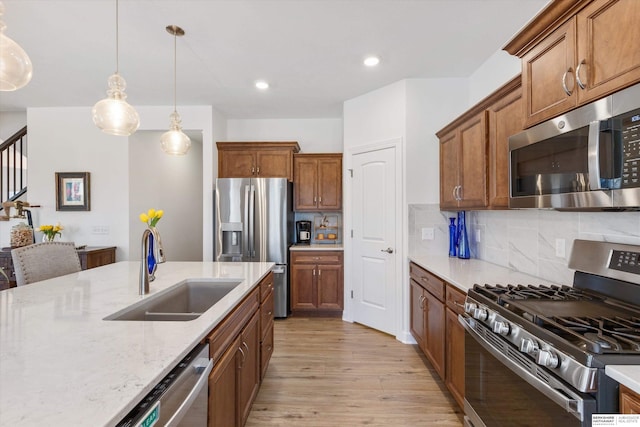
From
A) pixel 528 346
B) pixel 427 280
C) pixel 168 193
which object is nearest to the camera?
pixel 528 346

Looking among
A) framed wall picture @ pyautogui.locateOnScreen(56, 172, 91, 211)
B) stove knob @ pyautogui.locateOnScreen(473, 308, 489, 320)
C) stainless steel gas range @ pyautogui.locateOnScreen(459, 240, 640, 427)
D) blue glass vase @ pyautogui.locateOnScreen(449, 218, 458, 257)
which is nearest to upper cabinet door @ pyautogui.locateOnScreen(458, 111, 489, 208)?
blue glass vase @ pyautogui.locateOnScreen(449, 218, 458, 257)

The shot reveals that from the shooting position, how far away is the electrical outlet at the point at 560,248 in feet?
6.15

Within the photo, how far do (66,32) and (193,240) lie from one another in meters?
3.85

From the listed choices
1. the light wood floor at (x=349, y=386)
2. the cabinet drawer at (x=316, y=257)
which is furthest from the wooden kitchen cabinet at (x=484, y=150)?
the cabinet drawer at (x=316, y=257)

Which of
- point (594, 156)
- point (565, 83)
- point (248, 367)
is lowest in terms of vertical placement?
point (248, 367)

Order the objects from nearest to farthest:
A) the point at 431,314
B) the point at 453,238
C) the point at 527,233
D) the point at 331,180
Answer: the point at 527,233 → the point at 431,314 → the point at 453,238 → the point at 331,180

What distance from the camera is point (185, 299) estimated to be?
2.03m

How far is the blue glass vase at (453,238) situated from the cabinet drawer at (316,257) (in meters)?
1.41

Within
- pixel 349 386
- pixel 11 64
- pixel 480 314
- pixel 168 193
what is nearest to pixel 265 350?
pixel 349 386

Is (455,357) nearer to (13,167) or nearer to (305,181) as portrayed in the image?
(305,181)

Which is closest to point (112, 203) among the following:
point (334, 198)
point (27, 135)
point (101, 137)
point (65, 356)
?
point (101, 137)

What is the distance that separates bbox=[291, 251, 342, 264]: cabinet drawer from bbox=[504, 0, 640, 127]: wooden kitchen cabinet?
2729mm

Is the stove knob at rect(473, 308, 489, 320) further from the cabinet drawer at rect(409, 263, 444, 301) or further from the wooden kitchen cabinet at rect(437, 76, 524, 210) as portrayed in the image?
the wooden kitchen cabinet at rect(437, 76, 524, 210)

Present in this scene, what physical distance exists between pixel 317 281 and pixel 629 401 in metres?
3.29
